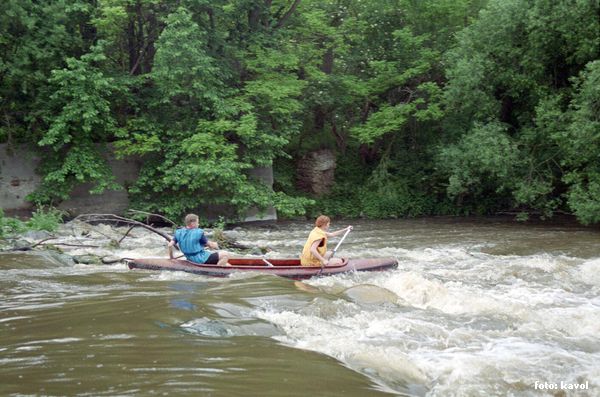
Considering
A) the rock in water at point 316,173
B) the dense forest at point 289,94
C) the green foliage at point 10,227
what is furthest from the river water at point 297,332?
the rock in water at point 316,173

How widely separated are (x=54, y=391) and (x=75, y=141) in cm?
1762

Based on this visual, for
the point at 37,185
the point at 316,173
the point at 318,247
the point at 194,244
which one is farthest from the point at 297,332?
the point at 316,173

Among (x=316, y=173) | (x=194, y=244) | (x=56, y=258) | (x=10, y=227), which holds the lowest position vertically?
(x=56, y=258)

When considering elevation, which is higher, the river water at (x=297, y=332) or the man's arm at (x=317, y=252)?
the man's arm at (x=317, y=252)

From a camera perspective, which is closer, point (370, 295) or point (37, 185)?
point (370, 295)

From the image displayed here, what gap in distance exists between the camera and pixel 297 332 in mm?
6488

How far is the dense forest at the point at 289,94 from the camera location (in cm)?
1923

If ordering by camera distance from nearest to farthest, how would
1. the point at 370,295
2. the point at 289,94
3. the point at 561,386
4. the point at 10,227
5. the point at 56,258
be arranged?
the point at 561,386, the point at 370,295, the point at 56,258, the point at 10,227, the point at 289,94

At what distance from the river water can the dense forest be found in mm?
8708

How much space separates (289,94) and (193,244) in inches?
498

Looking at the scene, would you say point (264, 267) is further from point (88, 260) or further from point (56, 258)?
point (56, 258)

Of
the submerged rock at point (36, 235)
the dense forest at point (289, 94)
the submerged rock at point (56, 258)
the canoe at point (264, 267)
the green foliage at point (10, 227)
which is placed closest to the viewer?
the canoe at point (264, 267)

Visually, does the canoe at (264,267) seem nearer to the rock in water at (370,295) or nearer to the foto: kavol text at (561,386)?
the rock in water at (370,295)

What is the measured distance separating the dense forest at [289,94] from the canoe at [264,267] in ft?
28.8
